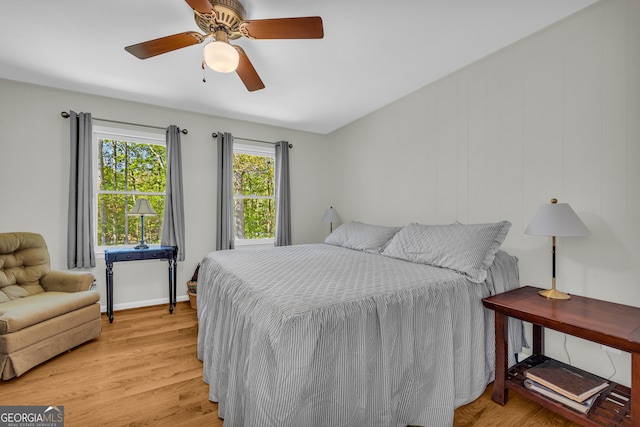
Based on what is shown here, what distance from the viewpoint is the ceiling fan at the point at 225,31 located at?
168cm

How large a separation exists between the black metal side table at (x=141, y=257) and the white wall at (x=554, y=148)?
2.87m

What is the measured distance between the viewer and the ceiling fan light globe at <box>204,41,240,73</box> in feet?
5.68

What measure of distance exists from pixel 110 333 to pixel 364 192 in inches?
128

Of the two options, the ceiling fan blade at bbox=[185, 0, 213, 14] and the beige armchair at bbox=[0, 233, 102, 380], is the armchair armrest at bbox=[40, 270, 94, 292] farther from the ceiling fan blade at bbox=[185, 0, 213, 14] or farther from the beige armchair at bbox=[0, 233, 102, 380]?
the ceiling fan blade at bbox=[185, 0, 213, 14]

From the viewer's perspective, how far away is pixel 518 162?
2254 millimetres

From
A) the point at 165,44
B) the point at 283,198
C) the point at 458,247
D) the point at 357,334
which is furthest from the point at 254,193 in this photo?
the point at 357,334

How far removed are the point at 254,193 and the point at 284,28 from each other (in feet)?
9.48

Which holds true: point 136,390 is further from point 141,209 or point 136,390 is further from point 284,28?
point 284,28

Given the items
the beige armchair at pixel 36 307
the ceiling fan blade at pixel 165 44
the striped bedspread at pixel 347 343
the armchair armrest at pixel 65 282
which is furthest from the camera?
the armchair armrest at pixel 65 282

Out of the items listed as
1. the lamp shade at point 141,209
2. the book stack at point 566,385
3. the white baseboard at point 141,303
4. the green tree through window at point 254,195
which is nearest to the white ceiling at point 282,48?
the green tree through window at point 254,195

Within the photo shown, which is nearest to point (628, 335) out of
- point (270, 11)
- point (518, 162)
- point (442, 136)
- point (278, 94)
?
point (518, 162)

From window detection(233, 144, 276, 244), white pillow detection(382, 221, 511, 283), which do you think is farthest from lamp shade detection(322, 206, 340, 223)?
white pillow detection(382, 221, 511, 283)

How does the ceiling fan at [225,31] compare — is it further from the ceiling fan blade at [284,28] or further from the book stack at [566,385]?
the book stack at [566,385]

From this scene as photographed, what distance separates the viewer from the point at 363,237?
3051mm
